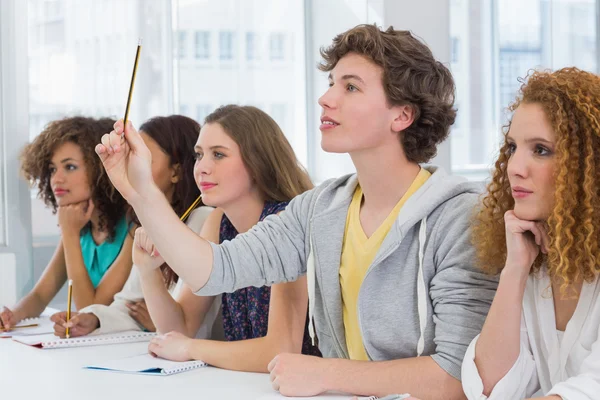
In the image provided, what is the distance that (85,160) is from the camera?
9.52ft

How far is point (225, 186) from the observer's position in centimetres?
216

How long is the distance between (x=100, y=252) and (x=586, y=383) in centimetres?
193

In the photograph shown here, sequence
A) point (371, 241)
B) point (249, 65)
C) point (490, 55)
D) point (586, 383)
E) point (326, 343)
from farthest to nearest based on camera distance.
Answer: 1. point (490, 55)
2. point (249, 65)
3. point (326, 343)
4. point (371, 241)
5. point (586, 383)

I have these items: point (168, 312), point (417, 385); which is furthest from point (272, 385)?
point (168, 312)

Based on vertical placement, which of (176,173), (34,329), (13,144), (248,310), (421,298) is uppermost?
(13,144)

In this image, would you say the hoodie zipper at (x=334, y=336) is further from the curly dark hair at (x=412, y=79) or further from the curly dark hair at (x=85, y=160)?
the curly dark hair at (x=85, y=160)

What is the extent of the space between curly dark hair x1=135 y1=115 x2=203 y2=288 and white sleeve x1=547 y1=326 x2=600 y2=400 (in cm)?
149

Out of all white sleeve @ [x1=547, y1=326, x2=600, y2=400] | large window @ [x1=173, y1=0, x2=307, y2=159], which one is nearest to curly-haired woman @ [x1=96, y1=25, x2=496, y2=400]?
white sleeve @ [x1=547, y1=326, x2=600, y2=400]

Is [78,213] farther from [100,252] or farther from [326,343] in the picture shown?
[326,343]

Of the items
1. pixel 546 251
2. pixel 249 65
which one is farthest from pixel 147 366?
pixel 249 65

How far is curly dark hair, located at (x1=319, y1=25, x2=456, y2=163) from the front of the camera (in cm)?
173

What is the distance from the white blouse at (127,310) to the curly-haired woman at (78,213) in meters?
0.19

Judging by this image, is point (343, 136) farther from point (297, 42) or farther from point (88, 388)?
point (297, 42)

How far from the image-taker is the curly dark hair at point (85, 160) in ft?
9.37
